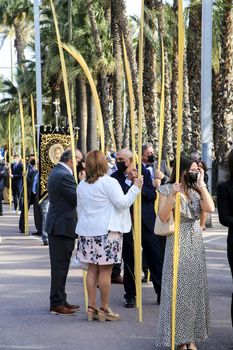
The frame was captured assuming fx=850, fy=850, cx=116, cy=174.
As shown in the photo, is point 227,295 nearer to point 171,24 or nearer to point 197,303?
point 197,303

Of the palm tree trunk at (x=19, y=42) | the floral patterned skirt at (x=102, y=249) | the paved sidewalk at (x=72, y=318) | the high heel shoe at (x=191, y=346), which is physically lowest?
the paved sidewalk at (x=72, y=318)

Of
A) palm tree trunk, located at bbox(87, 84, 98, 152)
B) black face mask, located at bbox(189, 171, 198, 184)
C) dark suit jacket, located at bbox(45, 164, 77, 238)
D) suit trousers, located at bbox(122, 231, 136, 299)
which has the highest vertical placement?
palm tree trunk, located at bbox(87, 84, 98, 152)

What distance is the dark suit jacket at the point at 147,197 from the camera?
31.9 ft

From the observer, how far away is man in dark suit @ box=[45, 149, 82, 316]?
8914 millimetres

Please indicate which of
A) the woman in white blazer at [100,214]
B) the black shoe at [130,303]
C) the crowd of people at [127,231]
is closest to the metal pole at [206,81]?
the crowd of people at [127,231]

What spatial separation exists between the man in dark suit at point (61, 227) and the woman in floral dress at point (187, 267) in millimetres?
1938

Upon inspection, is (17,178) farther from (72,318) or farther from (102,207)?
(102,207)

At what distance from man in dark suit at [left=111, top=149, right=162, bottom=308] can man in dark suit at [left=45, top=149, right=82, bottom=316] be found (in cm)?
69

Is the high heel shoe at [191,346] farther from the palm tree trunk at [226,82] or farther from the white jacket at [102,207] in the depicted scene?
the palm tree trunk at [226,82]

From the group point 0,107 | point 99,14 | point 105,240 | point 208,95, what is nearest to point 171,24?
point 99,14

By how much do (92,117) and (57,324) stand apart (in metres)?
33.0

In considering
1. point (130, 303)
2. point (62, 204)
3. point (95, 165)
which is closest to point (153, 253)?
point (130, 303)

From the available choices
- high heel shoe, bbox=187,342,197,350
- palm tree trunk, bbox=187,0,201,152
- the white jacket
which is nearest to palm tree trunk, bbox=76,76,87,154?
palm tree trunk, bbox=187,0,201,152

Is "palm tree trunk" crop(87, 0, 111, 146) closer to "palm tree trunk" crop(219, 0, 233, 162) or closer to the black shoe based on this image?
"palm tree trunk" crop(219, 0, 233, 162)
